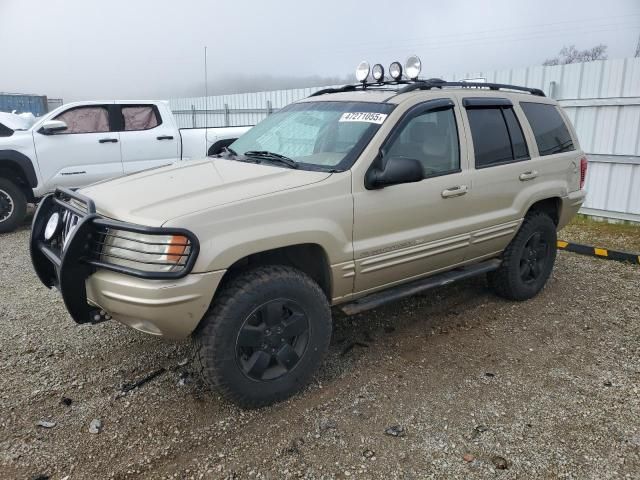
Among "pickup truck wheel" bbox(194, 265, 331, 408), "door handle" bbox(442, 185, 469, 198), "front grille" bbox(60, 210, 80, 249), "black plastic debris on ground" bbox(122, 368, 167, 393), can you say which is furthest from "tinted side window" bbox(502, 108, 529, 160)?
"front grille" bbox(60, 210, 80, 249)

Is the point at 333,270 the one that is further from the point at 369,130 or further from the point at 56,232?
the point at 56,232

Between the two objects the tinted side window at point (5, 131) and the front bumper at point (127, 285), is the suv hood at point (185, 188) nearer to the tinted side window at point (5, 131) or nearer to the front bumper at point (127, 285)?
the front bumper at point (127, 285)

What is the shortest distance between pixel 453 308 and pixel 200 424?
254 cm

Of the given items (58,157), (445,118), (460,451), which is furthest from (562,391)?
(58,157)

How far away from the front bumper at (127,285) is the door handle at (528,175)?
2.78m

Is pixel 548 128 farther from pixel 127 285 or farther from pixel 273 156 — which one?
pixel 127 285

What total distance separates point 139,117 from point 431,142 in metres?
6.00

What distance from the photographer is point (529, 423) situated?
2.91 m

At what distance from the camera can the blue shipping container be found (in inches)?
931

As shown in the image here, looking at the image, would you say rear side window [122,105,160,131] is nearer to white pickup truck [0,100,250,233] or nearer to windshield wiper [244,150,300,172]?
white pickup truck [0,100,250,233]

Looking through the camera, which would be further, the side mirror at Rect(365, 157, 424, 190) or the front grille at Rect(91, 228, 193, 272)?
the side mirror at Rect(365, 157, 424, 190)

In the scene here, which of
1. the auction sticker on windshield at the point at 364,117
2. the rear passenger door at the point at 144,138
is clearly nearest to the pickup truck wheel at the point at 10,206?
the rear passenger door at the point at 144,138

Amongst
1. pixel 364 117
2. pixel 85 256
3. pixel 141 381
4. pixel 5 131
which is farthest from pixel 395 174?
pixel 5 131

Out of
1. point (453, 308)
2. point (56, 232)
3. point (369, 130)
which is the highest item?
point (369, 130)
